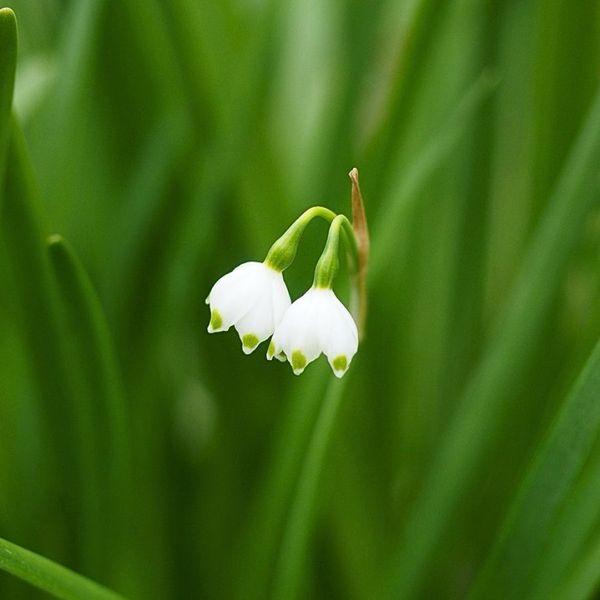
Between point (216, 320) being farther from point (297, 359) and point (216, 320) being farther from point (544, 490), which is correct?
point (544, 490)

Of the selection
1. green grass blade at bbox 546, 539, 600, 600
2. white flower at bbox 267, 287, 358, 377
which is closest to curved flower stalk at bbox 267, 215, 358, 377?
white flower at bbox 267, 287, 358, 377

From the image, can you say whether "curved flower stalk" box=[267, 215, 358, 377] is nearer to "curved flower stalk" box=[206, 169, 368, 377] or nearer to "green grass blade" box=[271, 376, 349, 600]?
"curved flower stalk" box=[206, 169, 368, 377]

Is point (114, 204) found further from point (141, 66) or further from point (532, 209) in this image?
point (532, 209)

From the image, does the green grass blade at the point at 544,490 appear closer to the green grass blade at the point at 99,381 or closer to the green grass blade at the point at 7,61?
the green grass blade at the point at 99,381

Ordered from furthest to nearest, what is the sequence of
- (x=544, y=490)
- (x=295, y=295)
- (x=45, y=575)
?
(x=295, y=295) → (x=544, y=490) → (x=45, y=575)

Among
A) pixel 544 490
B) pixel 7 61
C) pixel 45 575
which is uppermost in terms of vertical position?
pixel 7 61

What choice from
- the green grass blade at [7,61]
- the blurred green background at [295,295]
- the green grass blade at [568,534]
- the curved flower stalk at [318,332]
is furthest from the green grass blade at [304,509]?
the green grass blade at [7,61]

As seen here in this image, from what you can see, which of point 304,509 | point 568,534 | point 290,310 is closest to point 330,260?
point 290,310

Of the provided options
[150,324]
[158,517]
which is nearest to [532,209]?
[150,324]
